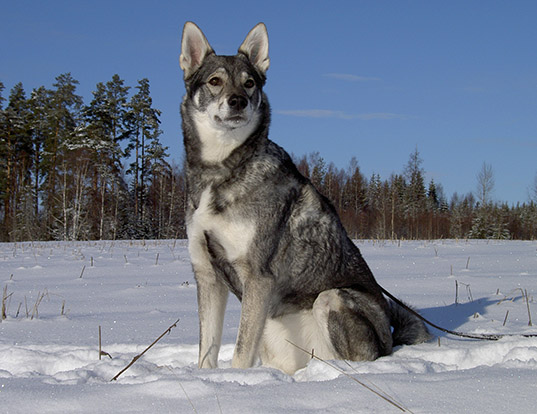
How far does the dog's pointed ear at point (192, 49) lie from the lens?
12.8 ft

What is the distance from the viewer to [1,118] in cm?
4466

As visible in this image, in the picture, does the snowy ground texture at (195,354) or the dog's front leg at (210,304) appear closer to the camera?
the snowy ground texture at (195,354)

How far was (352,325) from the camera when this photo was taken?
338 cm

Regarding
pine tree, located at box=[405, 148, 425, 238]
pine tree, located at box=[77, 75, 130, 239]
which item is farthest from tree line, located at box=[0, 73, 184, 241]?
pine tree, located at box=[405, 148, 425, 238]

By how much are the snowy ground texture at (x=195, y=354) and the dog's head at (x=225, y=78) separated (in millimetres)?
1782

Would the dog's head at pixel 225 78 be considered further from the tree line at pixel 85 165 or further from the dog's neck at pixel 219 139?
the tree line at pixel 85 165

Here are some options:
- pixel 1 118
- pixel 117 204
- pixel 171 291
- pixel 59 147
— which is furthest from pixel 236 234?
pixel 1 118

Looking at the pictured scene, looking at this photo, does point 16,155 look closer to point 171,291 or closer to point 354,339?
point 171,291

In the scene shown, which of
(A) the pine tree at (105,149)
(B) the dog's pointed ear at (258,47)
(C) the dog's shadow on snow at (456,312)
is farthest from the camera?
(A) the pine tree at (105,149)

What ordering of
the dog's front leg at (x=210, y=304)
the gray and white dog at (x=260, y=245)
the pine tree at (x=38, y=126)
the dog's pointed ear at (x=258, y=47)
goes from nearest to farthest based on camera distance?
the gray and white dog at (x=260, y=245) → the dog's front leg at (x=210, y=304) → the dog's pointed ear at (x=258, y=47) → the pine tree at (x=38, y=126)

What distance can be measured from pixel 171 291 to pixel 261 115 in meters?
3.33

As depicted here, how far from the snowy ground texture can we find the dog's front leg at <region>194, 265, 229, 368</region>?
263 mm

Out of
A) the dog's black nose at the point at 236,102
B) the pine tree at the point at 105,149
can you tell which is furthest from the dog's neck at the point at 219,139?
the pine tree at the point at 105,149

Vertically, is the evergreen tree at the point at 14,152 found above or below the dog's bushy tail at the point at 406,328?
above
